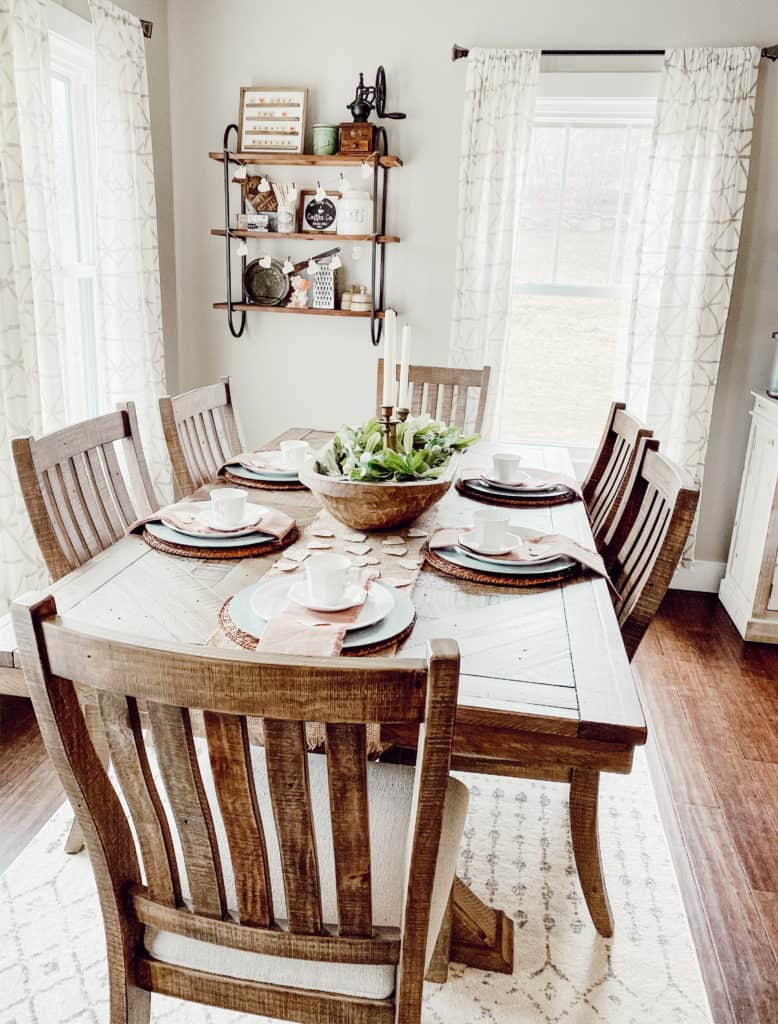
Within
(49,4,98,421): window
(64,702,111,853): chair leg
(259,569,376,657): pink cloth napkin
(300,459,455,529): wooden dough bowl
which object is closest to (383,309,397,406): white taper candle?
(300,459,455,529): wooden dough bowl

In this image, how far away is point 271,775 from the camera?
88cm

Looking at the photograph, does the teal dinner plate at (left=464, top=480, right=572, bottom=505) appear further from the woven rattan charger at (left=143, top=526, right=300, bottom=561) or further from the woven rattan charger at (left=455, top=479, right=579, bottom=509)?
the woven rattan charger at (left=143, top=526, right=300, bottom=561)

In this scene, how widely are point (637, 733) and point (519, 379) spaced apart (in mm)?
2850

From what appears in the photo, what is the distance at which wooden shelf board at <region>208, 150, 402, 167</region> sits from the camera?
328cm

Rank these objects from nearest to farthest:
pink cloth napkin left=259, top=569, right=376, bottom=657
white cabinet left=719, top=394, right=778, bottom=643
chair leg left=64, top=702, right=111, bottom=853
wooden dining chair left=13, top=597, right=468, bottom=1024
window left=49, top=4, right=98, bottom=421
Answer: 1. wooden dining chair left=13, top=597, right=468, bottom=1024
2. pink cloth napkin left=259, top=569, right=376, bottom=657
3. chair leg left=64, top=702, right=111, bottom=853
4. window left=49, top=4, right=98, bottom=421
5. white cabinet left=719, top=394, right=778, bottom=643

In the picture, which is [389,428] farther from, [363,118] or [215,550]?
[363,118]

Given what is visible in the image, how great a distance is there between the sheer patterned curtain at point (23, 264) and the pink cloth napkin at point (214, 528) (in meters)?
0.93

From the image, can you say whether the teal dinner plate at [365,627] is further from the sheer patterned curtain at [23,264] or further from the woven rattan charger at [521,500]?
the sheer patterned curtain at [23,264]

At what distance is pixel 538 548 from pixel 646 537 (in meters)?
0.27

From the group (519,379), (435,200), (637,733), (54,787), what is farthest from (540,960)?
(435,200)

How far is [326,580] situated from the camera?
1.32 meters

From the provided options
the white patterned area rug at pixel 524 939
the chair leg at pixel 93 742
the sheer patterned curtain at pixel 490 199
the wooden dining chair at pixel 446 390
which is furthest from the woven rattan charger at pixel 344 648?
the sheer patterned curtain at pixel 490 199

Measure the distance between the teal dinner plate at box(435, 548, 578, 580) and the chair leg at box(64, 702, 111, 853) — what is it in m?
0.75

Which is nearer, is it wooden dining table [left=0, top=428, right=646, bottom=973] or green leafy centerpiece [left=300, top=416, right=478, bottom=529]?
wooden dining table [left=0, top=428, right=646, bottom=973]
